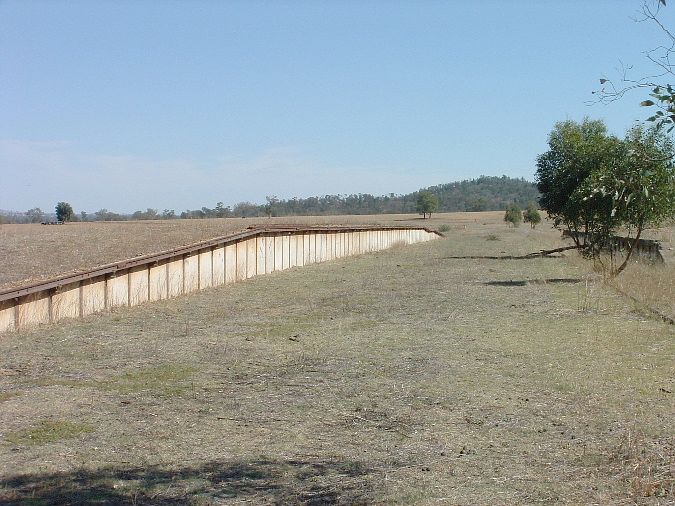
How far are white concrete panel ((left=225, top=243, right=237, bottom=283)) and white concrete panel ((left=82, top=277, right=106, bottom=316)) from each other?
8746 mm

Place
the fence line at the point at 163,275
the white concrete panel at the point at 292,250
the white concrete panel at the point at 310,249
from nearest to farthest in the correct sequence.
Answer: the fence line at the point at 163,275 → the white concrete panel at the point at 292,250 → the white concrete panel at the point at 310,249

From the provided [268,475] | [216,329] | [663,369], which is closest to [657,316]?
[663,369]

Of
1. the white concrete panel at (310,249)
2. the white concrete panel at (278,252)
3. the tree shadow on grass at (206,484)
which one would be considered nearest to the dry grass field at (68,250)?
the white concrete panel at (278,252)

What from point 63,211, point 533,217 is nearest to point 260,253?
point 63,211

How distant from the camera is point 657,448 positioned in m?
7.00

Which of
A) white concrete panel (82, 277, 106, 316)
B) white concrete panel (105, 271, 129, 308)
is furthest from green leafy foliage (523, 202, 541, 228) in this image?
white concrete panel (82, 277, 106, 316)

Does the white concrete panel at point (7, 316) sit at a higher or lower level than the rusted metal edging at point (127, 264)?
lower

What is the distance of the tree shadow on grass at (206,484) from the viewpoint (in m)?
5.79

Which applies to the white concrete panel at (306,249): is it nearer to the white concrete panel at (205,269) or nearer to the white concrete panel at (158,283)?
the white concrete panel at (205,269)

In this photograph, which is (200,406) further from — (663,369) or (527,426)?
(663,369)

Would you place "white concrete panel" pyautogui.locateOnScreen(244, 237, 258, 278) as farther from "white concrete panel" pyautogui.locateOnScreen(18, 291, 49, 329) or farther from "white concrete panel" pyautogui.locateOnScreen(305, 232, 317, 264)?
"white concrete panel" pyautogui.locateOnScreen(18, 291, 49, 329)

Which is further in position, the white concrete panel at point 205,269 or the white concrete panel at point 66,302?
the white concrete panel at point 205,269

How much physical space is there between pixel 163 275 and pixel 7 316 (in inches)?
260

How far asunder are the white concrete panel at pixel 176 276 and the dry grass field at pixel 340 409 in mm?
3561
